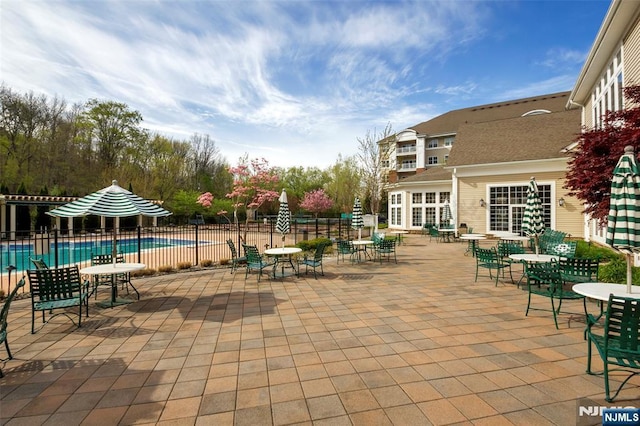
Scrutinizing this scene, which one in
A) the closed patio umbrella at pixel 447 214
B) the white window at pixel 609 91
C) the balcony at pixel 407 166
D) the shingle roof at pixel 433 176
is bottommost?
the closed patio umbrella at pixel 447 214

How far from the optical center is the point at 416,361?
12.7ft

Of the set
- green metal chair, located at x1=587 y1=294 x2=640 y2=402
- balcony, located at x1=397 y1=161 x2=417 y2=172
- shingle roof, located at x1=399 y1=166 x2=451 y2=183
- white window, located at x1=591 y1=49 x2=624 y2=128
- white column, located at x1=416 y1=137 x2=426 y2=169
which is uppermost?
white column, located at x1=416 y1=137 x2=426 y2=169

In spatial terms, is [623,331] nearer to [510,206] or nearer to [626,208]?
[626,208]

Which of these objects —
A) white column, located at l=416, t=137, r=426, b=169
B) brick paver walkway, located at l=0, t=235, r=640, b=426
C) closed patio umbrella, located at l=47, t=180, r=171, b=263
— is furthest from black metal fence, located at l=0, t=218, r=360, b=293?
white column, located at l=416, t=137, r=426, b=169

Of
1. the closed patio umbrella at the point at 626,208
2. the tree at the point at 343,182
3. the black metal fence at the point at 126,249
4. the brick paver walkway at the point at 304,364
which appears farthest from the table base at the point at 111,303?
the tree at the point at 343,182

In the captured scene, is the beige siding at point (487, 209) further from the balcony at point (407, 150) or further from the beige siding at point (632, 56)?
the balcony at point (407, 150)

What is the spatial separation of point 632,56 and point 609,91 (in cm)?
238

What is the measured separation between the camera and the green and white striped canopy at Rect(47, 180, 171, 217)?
19.4 ft

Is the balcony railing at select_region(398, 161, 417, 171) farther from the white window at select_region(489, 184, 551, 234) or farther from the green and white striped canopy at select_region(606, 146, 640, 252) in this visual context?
the green and white striped canopy at select_region(606, 146, 640, 252)

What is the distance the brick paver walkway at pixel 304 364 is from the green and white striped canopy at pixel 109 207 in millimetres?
1883

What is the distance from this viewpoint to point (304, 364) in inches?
151

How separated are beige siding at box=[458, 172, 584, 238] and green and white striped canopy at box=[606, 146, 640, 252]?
1618 cm

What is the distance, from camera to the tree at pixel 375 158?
2110 cm

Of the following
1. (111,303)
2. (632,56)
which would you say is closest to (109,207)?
(111,303)
